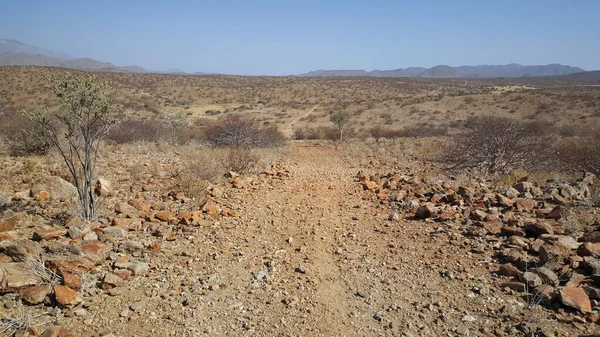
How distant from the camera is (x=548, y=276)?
352 centimetres

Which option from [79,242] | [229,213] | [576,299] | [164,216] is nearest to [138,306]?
[79,242]

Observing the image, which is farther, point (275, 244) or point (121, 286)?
point (275, 244)

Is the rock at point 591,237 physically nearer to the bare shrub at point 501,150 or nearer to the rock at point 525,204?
the rock at point 525,204

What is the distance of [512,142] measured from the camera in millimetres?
9625

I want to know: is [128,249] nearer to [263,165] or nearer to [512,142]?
[263,165]

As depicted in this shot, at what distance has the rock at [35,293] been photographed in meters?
3.23

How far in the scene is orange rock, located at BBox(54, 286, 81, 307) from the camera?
323cm

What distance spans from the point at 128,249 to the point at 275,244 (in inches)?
74.7

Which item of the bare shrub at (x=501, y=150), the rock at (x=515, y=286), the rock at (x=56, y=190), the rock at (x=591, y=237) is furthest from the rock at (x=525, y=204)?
the rock at (x=56, y=190)

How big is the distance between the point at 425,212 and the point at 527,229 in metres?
1.38

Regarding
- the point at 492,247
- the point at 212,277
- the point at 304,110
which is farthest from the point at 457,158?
the point at 304,110

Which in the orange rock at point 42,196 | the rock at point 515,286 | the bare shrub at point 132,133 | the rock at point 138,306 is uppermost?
the bare shrub at point 132,133

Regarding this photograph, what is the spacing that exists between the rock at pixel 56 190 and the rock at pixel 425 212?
5723 millimetres

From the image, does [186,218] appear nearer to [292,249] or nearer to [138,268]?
[138,268]
